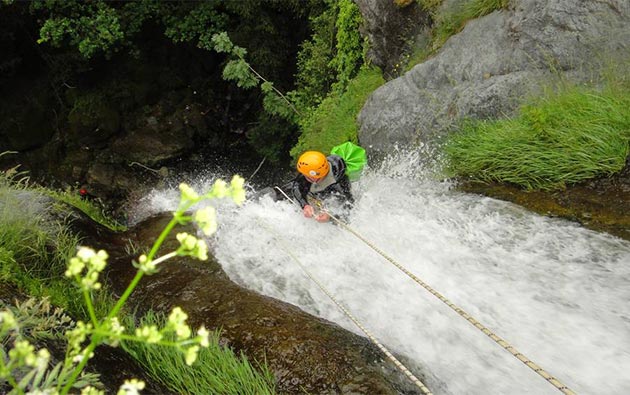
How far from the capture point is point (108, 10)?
29.9 feet

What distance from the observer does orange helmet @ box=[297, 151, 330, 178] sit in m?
5.13

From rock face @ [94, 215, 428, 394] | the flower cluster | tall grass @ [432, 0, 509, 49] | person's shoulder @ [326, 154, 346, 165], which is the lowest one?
rock face @ [94, 215, 428, 394]

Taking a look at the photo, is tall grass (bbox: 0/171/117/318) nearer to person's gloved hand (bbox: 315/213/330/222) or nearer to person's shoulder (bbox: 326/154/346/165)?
person's gloved hand (bbox: 315/213/330/222)

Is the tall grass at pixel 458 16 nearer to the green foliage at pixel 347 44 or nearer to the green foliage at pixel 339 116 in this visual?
the green foliage at pixel 339 116

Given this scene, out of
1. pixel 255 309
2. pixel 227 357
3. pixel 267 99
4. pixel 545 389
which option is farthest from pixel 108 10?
pixel 545 389

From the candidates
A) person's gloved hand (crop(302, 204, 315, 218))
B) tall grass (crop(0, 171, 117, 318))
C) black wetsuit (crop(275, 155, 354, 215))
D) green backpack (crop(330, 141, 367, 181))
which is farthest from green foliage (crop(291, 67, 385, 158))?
tall grass (crop(0, 171, 117, 318))

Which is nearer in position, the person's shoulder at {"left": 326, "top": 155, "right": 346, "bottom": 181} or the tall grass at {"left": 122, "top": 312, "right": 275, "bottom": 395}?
the tall grass at {"left": 122, "top": 312, "right": 275, "bottom": 395}

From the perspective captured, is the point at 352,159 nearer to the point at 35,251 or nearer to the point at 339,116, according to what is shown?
the point at 339,116

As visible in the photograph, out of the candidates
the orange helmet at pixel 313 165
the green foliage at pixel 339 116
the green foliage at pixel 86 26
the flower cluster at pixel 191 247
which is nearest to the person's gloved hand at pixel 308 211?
the orange helmet at pixel 313 165

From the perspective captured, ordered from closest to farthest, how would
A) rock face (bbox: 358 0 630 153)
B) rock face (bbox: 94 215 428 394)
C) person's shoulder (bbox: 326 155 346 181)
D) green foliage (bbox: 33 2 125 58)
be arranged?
rock face (bbox: 94 215 428 394), rock face (bbox: 358 0 630 153), person's shoulder (bbox: 326 155 346 181), green foliage (bbox: 33 2 125 58)

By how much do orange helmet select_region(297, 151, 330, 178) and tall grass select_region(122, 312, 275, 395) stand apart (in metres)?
2.44

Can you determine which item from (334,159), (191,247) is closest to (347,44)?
(334,159)

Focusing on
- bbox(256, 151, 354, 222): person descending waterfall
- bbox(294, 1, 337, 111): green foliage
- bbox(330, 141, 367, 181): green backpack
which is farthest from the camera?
bbox(294, 1, 337, 111): green foliage

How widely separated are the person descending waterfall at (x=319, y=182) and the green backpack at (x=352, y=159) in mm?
117
